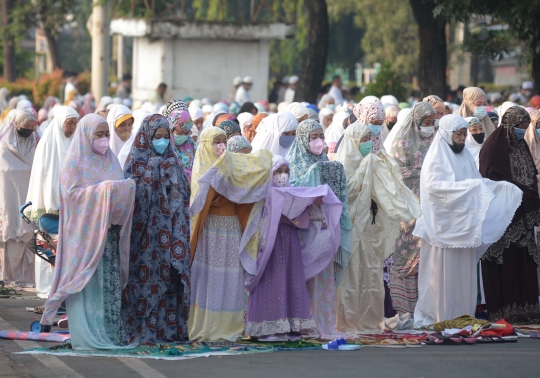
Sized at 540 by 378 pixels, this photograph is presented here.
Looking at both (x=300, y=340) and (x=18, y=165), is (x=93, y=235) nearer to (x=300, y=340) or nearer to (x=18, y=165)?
(x=300, y=340)

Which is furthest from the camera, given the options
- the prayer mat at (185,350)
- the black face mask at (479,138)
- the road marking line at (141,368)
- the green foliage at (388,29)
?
the green foliage at (388,29)

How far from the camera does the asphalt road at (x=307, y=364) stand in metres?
7.48

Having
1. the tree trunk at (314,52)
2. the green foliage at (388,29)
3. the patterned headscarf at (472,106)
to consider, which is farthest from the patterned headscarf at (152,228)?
the green foliage at (388,29)

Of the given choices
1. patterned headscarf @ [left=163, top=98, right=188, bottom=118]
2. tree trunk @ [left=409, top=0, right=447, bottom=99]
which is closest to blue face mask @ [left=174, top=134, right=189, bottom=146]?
patterned headscarf @ [left=163, top=98, right=188, bottom=118]

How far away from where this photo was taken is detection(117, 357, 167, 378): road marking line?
7.37 m

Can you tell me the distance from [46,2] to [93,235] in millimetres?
23169

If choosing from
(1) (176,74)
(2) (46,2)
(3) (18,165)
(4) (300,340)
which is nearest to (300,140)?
(4) (300,340)

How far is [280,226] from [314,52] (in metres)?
13.1

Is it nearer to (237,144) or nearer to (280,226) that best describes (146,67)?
(237,144)

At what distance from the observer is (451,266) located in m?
10.0

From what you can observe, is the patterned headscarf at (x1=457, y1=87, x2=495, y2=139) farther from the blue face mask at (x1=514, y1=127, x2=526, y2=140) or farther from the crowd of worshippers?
the blue face mask at (x1=514, y1=127, x2=526, y2=140)

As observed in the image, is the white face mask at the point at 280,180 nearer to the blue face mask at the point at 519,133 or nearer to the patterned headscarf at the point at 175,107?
the patterned headscarf at the point at 175,107

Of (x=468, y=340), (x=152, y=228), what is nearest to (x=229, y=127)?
(x=152, y=228)

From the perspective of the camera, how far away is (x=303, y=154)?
373 inches
